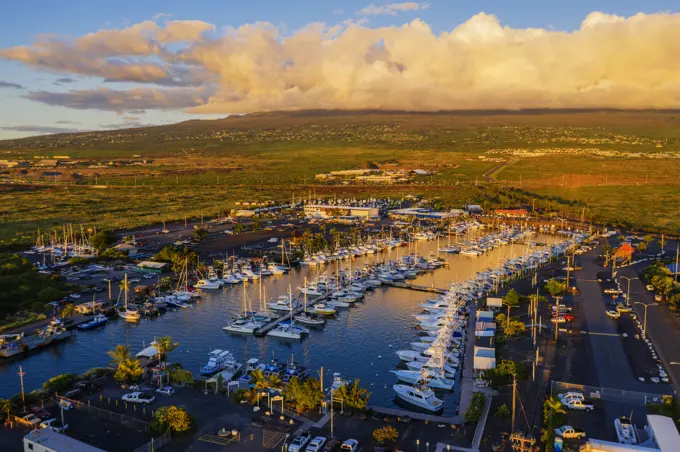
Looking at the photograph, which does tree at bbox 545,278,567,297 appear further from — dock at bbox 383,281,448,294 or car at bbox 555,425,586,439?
car at bbox 555,425,586,439

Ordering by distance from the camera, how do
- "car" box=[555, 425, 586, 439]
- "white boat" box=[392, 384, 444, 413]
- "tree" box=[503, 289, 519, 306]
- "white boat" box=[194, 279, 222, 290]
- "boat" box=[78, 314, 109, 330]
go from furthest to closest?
"white boat" box=[194, 279, 222, 290]
"tree" box=[503, 289, 519, 306]
"boat" box=[78, 314, 109, 330]
"white boat" box=[392, 384, 444, 413]
"car" box=[555, 425, 586, 439]

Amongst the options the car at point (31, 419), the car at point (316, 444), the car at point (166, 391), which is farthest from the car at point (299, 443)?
the car at point (31, 419)

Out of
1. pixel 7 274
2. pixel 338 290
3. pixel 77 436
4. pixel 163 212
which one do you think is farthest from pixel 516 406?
pixel 163 212

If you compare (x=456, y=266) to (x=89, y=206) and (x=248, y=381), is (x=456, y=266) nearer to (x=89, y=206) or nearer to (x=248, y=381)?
(x=248, y=381)

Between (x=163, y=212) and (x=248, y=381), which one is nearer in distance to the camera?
(x=248, y=381)

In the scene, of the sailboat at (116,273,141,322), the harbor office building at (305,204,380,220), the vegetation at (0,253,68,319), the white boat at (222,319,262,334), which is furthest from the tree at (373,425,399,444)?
the harbor office building at (305,204,380,220)
